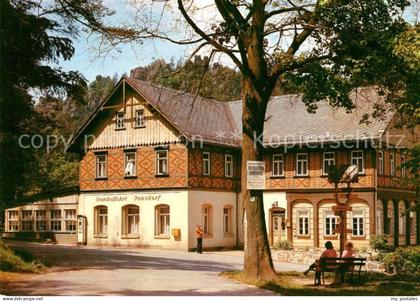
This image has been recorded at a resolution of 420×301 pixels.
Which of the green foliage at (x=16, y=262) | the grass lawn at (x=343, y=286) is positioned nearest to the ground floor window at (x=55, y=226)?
the green foliage at (x=16, y=262)

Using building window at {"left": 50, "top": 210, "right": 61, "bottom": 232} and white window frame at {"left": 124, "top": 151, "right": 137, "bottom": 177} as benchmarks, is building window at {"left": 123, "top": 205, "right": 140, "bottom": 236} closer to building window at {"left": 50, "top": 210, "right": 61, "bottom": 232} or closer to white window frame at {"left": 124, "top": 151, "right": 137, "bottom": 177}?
white window frame at {"left": 124, "top": 151, "right": 137, "bottom": 177}

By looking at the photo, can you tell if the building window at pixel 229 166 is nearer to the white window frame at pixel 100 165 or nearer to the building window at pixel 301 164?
the building window at pixel 301 164

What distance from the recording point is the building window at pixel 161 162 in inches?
1442

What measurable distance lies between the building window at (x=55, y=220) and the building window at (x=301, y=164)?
15.1 meters

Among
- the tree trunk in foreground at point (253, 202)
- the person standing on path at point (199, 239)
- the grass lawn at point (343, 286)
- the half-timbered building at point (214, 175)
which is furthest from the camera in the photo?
the half-timbered building at point (214, 175)

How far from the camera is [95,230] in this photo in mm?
38969

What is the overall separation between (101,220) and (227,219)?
7511mm

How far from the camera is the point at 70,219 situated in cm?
4025

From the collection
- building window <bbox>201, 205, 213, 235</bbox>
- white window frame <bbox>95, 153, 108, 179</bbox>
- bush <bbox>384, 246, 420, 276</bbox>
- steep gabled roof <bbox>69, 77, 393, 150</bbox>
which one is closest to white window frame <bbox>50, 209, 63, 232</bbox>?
white window frame <bbox>95, 153, 108, 179</bbox>

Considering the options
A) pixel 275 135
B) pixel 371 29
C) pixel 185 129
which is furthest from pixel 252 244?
pixel 275 135

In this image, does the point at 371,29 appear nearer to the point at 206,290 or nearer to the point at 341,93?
the point at 341,93

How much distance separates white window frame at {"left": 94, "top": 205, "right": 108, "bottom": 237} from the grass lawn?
2116 centimetres

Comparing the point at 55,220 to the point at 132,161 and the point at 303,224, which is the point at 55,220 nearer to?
the point at 132,161

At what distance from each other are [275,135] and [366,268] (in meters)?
Result: 16.4
